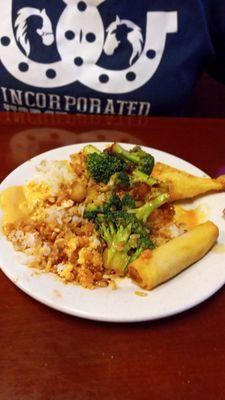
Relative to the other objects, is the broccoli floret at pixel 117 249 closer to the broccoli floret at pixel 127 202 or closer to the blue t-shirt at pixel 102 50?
the broccoli floret at pixel 127 202

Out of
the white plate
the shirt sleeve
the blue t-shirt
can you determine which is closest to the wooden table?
the white plate

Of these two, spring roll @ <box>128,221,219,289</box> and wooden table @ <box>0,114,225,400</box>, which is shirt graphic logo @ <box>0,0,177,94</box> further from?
wooden table @ <box>0,114,225,400</box>

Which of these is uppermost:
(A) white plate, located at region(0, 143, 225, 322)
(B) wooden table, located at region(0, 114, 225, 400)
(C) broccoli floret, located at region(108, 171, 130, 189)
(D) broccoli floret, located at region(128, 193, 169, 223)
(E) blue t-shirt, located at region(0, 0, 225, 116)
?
(E) blue t-shirt, located at region(0, 0, 225, 116)

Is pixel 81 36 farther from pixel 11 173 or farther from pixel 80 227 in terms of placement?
pixel 80 227

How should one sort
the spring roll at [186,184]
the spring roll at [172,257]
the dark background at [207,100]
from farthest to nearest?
the dark background at [207,100] → the spring roll at [186,184] → the spring roll at [172,257]

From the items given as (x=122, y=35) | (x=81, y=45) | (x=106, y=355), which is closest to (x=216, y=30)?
(x=122, y=35)

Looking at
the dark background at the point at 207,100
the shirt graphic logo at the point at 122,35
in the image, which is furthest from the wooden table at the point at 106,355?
the dark background at the point at 207,100

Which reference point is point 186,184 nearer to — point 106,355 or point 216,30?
point 106,355
